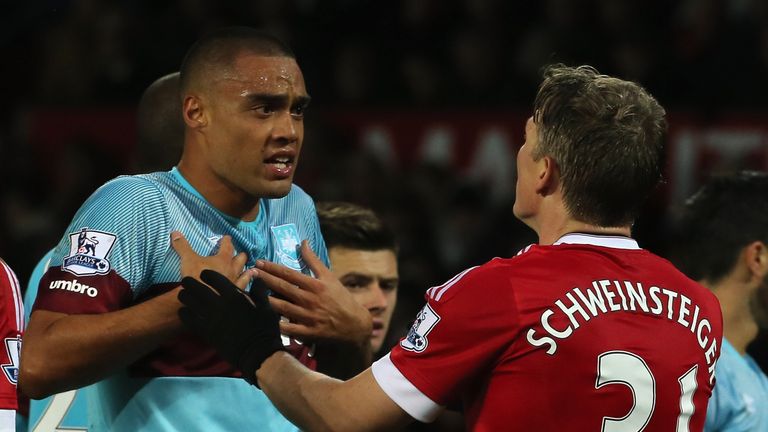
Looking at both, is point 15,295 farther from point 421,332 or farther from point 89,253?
point 421,332

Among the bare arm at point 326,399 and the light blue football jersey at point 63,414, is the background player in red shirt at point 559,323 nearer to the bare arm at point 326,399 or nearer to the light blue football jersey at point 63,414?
the bare arm at point 326,399

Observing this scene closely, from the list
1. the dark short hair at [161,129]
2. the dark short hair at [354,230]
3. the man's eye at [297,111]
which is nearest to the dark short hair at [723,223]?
the dark short hair at [354,230]

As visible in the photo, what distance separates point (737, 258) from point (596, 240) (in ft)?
5.88

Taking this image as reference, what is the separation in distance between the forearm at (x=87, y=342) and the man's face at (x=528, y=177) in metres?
0.89

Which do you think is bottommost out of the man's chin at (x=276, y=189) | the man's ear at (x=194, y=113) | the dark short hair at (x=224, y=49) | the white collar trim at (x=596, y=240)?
the man's chin at (x=276, y=189)

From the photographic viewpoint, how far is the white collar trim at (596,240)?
3049mm

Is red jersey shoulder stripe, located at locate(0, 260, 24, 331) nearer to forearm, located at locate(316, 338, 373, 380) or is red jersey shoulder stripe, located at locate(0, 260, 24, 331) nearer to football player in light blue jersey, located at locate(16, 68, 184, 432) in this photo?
football player in light blue jersey, located at locate(16, 68, 184, 432)

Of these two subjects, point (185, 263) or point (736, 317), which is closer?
point (185, 263)

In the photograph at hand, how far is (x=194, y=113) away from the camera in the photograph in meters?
3.56

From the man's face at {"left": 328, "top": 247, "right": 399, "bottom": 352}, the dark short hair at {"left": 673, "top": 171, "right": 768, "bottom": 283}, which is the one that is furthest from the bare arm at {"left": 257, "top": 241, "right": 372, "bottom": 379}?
the dark short hair at {"left": 673, "top": 171, "right": 768, "bottom": 283}

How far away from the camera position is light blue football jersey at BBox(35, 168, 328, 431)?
321 cm

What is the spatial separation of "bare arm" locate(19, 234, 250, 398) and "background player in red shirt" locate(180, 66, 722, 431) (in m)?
0.09

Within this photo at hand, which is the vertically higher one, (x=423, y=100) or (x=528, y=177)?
(x=528, y=177)

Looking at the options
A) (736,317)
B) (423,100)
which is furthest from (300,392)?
(423,100)
